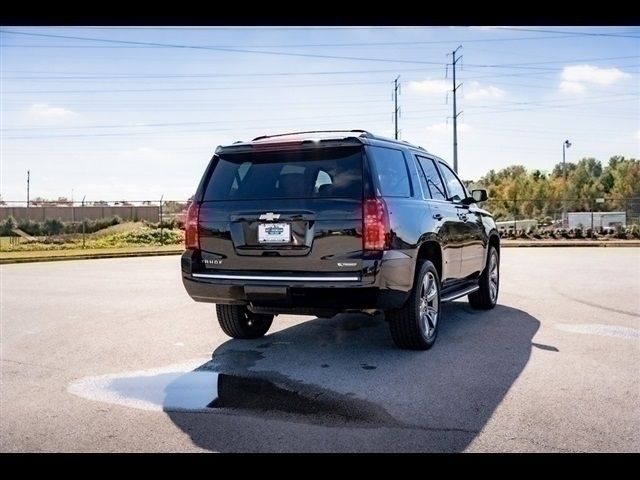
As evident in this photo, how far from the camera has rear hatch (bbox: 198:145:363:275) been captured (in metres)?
5.16

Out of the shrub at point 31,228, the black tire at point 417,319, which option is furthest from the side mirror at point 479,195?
the shrub at point 31,228

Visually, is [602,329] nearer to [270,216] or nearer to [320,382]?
[320,382]

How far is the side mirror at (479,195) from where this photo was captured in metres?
8.05

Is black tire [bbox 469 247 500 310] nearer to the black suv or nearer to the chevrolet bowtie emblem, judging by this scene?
the black suv

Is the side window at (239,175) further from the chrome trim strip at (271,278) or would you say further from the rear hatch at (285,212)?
the chrome trim strip at (271,278)

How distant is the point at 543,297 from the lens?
938 centimetres

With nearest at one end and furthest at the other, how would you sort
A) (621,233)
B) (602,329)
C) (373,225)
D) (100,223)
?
(373,225)
(602,329)
(621,233)
(100,223)

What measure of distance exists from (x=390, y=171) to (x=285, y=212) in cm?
115

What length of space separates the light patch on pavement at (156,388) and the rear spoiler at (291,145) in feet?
6.79

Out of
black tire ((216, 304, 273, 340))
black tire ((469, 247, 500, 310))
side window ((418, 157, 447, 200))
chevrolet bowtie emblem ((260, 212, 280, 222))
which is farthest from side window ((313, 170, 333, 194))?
black tire ((469, 247, 500, 310))

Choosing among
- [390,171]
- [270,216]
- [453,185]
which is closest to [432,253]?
[390,171]

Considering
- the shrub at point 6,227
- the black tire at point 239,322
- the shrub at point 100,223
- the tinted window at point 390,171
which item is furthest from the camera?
the shrub at point 100,223

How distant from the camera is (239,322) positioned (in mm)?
6395
